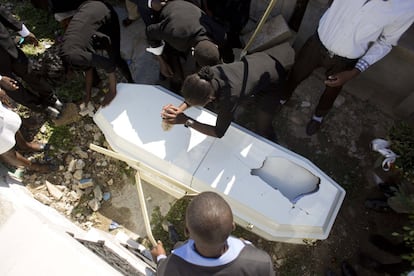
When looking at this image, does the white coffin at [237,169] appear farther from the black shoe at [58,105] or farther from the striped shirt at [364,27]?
the striped shirt at [364,27]

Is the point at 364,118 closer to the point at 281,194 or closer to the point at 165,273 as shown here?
the point at 281,194

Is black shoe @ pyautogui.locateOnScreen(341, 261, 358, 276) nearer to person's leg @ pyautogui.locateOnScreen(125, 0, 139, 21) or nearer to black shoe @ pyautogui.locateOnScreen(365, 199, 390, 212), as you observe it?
black shoe @ pyautogui.locateOnScreen(365, 199, 390, 212)

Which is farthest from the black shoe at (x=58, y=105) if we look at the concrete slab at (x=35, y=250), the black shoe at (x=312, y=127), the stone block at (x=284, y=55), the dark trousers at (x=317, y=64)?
the black shoe at (x=312, y=127)

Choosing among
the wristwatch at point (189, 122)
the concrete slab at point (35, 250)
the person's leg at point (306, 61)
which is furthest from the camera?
the person's leg at point (306, 61)

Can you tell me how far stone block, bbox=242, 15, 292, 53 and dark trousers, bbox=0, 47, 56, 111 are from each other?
223 centimetres

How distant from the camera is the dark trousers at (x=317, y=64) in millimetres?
2908

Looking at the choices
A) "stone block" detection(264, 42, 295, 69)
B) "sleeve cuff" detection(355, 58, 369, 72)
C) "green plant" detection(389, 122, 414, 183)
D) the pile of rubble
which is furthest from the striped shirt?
the pile of rubble

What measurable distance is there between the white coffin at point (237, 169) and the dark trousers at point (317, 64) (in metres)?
0.82

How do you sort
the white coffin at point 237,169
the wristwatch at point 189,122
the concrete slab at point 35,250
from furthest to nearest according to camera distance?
1. the wristwatch at point 189,122
2. the white coffin at point 237,169
3. the concrete slab at point 35,250

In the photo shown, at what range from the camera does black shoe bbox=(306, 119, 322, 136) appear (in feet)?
11.8

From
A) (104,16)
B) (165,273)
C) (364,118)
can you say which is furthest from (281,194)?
(104,16)

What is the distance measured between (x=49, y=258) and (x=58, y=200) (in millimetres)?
1463

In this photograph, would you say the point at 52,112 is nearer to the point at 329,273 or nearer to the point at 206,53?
the point at 206,53

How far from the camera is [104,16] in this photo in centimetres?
297
